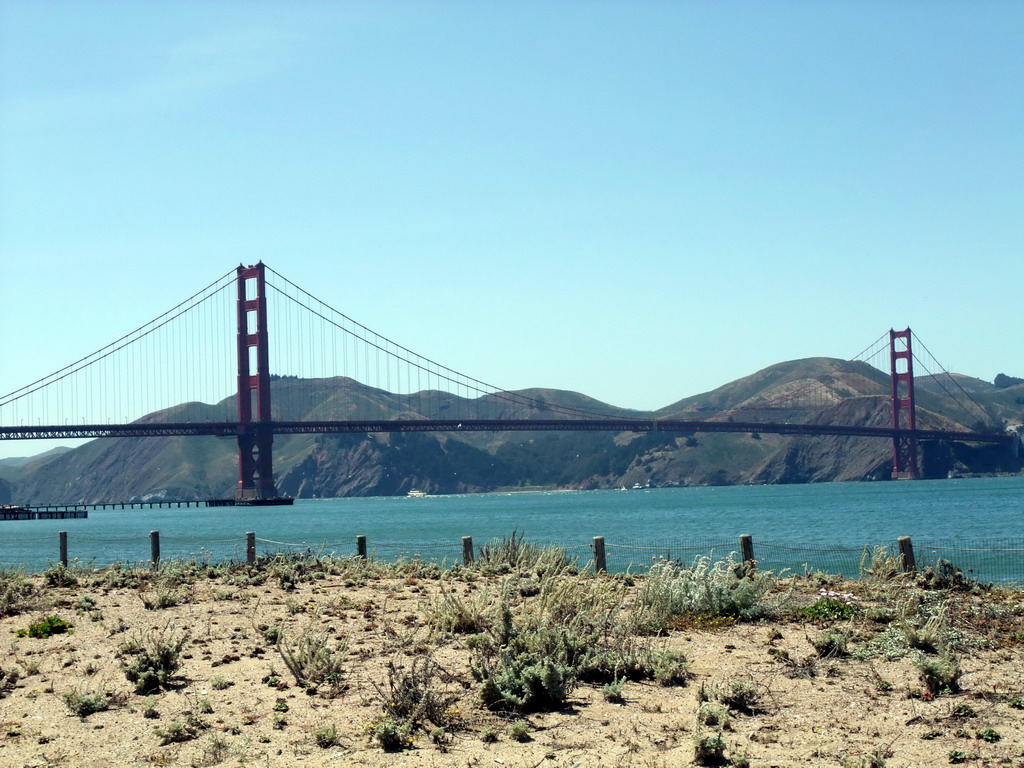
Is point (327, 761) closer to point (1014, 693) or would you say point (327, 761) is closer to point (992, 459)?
point (1014, 693)

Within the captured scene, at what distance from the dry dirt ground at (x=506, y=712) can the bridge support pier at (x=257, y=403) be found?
260ft

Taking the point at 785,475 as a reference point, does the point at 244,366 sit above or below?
above

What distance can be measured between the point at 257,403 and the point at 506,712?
84460 mm

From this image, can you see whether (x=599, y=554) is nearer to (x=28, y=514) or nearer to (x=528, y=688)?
(x=528, y=688)

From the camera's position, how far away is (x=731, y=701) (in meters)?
8.80

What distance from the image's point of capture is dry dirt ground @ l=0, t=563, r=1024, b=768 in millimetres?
7895

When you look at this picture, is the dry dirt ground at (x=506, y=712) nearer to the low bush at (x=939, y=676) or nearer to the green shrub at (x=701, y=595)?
the low bush at (x=939, y=676)

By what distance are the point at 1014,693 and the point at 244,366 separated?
8948 centimetres

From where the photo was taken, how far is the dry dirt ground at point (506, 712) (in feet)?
25.9

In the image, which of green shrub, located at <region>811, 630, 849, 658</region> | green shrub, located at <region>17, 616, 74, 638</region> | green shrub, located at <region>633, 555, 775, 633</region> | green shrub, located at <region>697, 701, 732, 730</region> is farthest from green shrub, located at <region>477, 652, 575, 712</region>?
green shrub, located at <region>17, 616, 74, 638</region>

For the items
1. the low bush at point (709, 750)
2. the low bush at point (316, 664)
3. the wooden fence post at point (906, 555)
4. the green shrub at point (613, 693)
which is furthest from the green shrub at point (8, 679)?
the wooden fence post at point (906, 555)

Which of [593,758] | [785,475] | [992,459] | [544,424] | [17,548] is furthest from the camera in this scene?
[785,475]

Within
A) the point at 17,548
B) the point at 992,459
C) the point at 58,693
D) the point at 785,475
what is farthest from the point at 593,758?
the point at 785,475

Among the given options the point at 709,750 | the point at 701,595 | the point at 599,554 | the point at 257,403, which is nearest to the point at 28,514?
the point at 257,403
